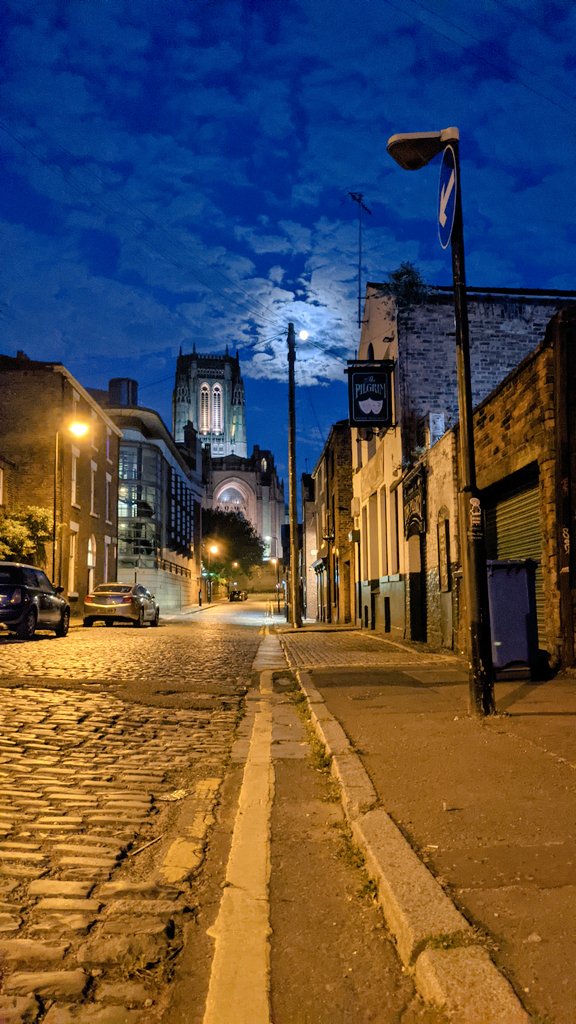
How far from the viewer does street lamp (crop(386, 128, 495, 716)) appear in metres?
6.57

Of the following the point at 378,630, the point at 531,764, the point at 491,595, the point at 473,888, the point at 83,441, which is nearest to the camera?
the point at 473,888

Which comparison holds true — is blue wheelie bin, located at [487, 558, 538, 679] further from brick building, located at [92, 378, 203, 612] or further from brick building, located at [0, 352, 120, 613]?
brick building, located at [92, 378, 203, 612]

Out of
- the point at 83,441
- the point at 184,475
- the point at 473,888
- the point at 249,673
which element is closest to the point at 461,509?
the point at 473,888

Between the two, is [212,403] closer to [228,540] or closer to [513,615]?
[228,540]

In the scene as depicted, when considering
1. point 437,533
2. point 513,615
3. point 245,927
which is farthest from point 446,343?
point 245,927

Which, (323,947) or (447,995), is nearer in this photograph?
(447,995)

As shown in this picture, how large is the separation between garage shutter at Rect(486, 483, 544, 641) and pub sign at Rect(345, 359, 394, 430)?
6148mm

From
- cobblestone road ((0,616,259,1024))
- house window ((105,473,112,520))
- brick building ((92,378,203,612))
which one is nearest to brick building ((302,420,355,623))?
house window ((105,473,112,520))

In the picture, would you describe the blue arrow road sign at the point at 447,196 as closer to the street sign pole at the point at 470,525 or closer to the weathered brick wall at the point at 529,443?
the street sign pole at the point at 470,525

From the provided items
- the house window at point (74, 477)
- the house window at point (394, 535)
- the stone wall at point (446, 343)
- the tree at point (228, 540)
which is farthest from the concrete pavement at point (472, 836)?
the tree at point (228, 540)

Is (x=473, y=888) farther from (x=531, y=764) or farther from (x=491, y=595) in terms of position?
(x=491, y=595)

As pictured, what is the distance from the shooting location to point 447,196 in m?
7.04

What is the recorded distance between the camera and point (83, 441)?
34094 mm

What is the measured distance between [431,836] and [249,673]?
866cm
